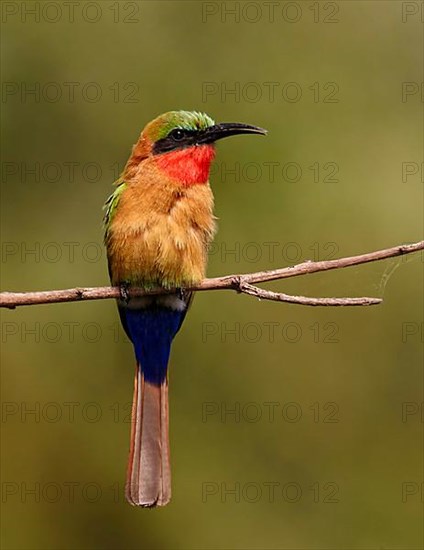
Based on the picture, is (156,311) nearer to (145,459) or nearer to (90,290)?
(145,459)

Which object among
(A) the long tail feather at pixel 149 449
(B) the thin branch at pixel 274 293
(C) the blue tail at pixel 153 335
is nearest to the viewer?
(B) the thin branch at pixel 274 293

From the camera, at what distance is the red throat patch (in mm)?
4082

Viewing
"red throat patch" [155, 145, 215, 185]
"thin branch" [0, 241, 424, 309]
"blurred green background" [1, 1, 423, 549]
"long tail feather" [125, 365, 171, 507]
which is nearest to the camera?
"thin branch" [0, 241, 424, 309]

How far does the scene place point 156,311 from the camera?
4184 millimetres

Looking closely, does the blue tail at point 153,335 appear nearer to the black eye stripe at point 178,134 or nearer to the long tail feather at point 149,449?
the long tail feather at point 149,449

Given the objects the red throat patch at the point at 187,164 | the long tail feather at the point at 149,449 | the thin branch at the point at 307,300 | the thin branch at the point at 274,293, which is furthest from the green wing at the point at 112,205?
A: the thin branch at the point at 307,300

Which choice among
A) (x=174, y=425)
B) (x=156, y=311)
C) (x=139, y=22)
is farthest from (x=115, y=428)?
(x=139, y=22)

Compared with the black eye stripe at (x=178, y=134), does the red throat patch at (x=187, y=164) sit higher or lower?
lower

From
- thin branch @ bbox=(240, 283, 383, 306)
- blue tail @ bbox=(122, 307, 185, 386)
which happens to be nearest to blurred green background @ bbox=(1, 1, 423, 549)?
blue tail @ bbox=(122, 307, 185, 386)

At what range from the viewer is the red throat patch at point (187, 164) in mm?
4082

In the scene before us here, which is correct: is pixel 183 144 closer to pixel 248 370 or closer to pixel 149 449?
pixel 149 449

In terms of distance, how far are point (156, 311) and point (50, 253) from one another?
2.14 metres

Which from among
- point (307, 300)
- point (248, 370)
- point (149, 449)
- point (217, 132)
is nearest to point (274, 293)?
point (307, 300)

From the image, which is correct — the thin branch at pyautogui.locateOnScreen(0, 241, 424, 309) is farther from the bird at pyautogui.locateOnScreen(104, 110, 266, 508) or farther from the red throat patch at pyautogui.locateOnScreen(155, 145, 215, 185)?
the red throat patch at pyautogui.locateOnScreen(155, 145, 215, 185)
